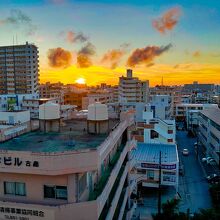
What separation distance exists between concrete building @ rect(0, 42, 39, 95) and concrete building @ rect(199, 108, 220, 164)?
6039 cm

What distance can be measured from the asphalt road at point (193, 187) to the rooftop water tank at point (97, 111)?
709 inches

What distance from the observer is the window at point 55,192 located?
1242 centimetres

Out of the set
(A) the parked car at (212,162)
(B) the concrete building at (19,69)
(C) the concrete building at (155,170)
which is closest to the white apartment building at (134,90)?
(B) the concrete building at (19,69)

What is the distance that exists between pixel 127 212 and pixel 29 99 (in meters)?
53.3

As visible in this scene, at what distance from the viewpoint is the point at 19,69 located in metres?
97.8

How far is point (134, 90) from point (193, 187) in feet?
191

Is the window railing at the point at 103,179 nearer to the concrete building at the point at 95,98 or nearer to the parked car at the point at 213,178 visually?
the parked car at the point at 213,178

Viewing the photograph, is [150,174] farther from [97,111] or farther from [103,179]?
[103,179]

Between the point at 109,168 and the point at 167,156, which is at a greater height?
the point at 109,168

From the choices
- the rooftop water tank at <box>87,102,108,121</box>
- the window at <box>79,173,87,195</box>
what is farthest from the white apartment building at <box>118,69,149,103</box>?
the window at <box>79,173,87,195</box>

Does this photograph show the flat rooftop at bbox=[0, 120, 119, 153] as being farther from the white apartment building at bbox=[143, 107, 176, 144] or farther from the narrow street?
the white apartment building at bbox=[143, 107, 176, 144]

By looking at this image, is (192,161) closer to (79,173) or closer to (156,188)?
(156,188)

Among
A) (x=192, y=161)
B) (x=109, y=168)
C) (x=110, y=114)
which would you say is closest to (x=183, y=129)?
(x=192, y=161)

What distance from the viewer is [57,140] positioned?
51.8ft
